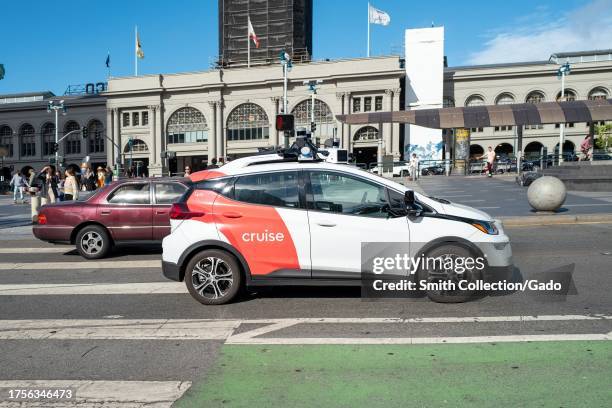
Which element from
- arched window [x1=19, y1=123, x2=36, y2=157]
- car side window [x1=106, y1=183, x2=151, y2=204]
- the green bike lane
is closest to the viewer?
the green bike lane

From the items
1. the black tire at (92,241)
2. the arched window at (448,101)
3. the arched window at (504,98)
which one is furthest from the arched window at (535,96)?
the black tire at (92,241)

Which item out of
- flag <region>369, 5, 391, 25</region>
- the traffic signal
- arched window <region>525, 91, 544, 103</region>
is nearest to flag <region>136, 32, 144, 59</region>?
flag <region>369, 5, 391, 25</region>

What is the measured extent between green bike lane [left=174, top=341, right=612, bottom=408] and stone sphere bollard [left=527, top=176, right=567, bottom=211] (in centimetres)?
922

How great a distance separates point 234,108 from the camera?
251 ft

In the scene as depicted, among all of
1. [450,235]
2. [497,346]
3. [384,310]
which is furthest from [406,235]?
[497,346]

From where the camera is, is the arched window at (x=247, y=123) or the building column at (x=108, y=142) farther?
the building column at (x=108, y=142)

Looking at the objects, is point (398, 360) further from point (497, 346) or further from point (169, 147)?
point (169, 147)

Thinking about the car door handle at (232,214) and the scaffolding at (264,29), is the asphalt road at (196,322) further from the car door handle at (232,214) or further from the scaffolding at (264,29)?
the scaffolding at (264,29)

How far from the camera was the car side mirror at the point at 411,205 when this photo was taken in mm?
5762

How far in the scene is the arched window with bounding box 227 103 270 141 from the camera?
7550 cm

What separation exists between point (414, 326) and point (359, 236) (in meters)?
1.18

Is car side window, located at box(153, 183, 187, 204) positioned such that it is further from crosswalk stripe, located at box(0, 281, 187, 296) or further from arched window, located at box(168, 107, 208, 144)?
arched window, located at box(168, 107, 208, 144)

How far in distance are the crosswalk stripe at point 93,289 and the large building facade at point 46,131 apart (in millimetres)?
84699

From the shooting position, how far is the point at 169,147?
78.2m
